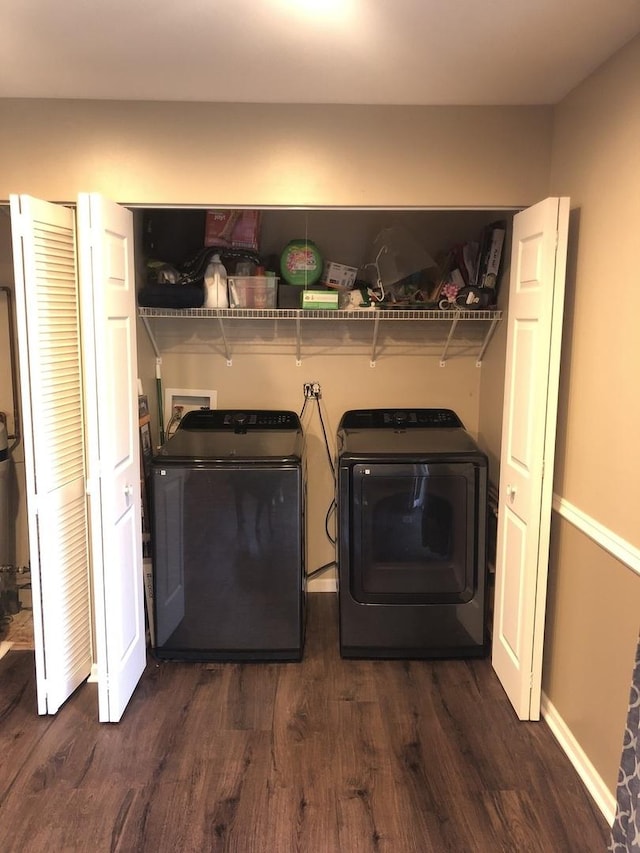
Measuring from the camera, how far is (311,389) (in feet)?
10.8

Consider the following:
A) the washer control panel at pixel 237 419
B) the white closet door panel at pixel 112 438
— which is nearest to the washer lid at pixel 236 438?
the washer control panel at pixel 237 419

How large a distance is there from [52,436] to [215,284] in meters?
1.06

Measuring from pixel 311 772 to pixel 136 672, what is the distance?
85 cm

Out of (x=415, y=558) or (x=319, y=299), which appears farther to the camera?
(x=319, y=299)

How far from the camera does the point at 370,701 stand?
2539 mm

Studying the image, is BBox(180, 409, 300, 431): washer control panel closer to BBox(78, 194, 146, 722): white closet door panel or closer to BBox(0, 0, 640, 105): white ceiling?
BBox(78, 194, 146, 722): white closet door panel

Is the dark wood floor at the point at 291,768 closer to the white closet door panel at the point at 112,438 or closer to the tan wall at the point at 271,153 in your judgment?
the white closet door panel at the point at 112,438

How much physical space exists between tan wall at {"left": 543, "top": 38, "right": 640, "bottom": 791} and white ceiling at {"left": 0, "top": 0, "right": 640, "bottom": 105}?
0.67 ft

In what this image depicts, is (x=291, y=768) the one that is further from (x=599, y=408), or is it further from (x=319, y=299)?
(x=319, y=299)

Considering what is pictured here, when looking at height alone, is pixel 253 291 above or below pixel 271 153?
below

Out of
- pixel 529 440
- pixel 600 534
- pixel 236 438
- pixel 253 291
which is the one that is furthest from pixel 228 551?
pixel 600 534

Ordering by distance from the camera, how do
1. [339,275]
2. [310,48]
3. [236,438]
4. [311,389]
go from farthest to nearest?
[311,389], [339,275], [236,438], [310,48]

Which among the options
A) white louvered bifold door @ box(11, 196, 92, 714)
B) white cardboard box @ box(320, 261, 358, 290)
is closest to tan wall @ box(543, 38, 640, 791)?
white cardboard box @ box(320, 261, 358, 290)

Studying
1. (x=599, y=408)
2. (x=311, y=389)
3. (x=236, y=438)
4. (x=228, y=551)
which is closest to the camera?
(x=599, y=408)
